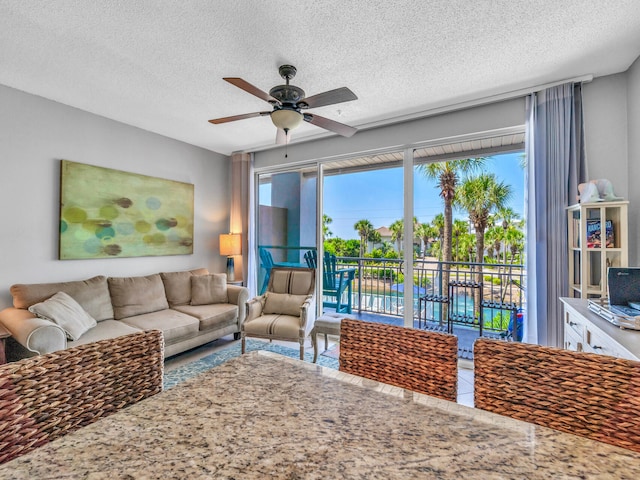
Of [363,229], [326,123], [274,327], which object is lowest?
[274,327]

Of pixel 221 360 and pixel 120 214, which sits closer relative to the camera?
pixel 221 360

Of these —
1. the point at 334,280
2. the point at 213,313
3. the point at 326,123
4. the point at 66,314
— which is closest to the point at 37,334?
the point at 66,314

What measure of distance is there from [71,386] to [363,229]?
3655mm

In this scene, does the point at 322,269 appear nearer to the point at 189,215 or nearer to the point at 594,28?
the point at 189,215

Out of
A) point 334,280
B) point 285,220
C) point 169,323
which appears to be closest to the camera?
point 169,323

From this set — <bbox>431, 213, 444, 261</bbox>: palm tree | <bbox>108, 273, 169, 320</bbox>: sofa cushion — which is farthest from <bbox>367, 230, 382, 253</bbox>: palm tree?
<bbox>108, 273, 169, 320</bbox>: sofa cushion

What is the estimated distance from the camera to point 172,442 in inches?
26.7

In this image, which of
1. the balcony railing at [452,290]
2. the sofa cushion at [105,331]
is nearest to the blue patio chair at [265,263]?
the balcony railing at [452,290]

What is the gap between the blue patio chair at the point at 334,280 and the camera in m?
4.32

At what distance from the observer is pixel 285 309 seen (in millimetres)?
3551

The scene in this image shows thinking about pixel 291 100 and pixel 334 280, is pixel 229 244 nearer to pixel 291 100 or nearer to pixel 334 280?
pixel 334 280

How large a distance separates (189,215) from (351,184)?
2.30m

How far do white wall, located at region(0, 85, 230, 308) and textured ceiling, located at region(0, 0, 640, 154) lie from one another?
0.28m

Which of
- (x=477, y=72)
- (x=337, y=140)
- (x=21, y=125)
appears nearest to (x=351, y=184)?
(x=337, y=140)
